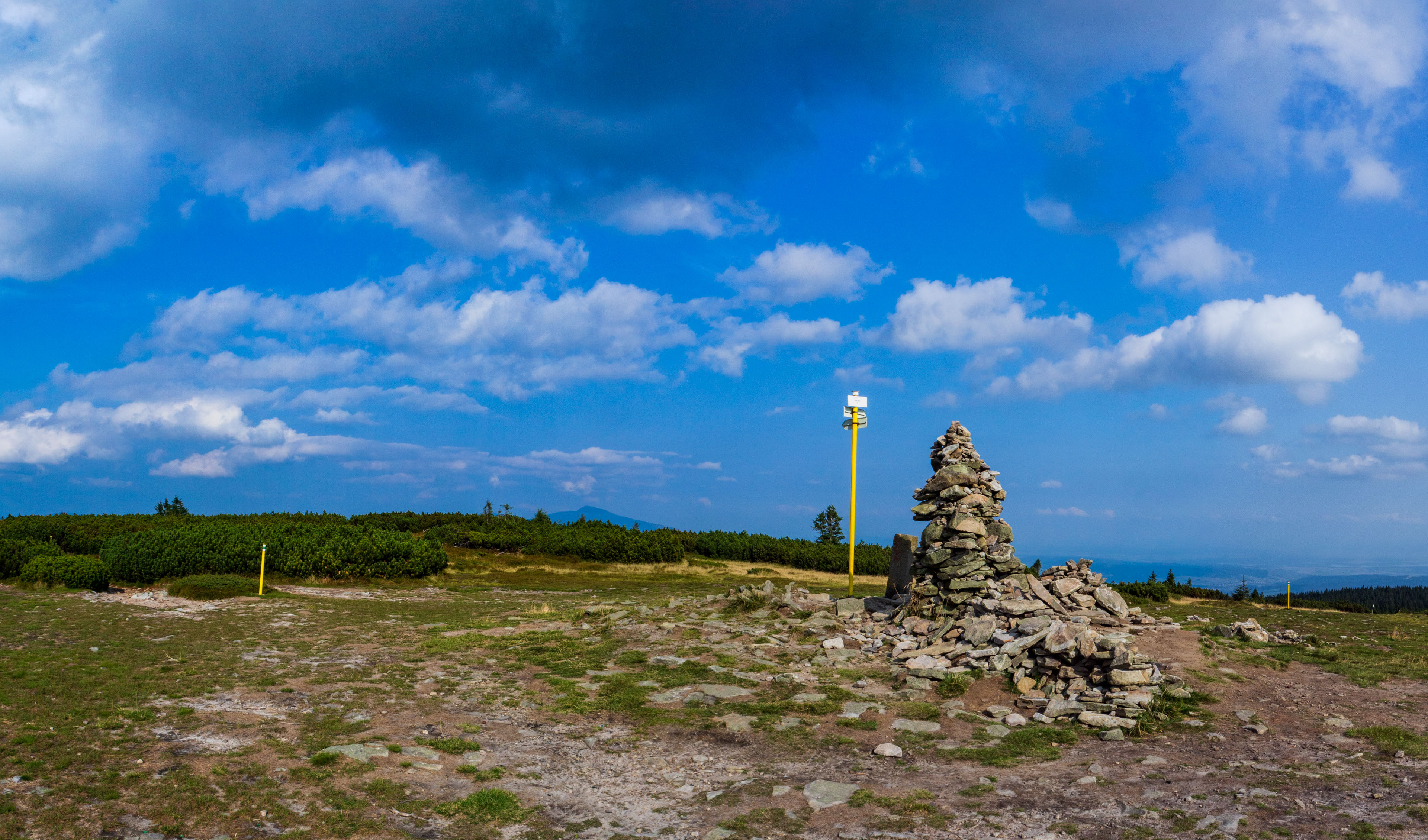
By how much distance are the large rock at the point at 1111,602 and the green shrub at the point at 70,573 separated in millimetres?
30868

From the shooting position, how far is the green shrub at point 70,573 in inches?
1029

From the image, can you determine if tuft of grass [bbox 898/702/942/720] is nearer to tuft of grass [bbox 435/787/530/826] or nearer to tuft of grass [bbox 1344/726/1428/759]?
tuft of grass [bbox 1344/726/1428/759]

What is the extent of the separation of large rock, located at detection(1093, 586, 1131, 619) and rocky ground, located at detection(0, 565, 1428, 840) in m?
0.61

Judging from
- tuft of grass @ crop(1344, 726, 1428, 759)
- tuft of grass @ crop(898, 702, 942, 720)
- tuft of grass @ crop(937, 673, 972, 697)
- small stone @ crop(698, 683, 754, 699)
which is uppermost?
tuft of grass @ crop(1344, 726, 1428, 759)

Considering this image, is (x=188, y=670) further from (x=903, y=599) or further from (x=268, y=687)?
(x=903, y=599)

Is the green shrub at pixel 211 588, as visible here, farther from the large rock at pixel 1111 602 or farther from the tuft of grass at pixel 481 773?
the large rock at pixel 1111 602

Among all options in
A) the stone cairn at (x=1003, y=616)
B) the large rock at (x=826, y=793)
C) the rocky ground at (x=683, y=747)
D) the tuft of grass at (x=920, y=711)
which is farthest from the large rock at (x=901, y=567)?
the large rock at (x=826, y=793)

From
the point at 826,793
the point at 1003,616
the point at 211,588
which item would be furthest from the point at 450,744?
the point at 211,588

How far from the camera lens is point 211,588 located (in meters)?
24.8

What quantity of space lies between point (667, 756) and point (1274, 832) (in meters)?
6.72

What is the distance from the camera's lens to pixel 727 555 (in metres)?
44.6

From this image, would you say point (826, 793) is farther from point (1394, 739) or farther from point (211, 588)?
point (211, 588)

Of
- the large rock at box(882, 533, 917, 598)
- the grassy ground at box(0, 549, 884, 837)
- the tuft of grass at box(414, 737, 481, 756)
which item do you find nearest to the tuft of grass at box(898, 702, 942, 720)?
the grassy ground at box(0, 549, 884, 837)

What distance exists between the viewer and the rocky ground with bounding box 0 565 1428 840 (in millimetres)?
7828
